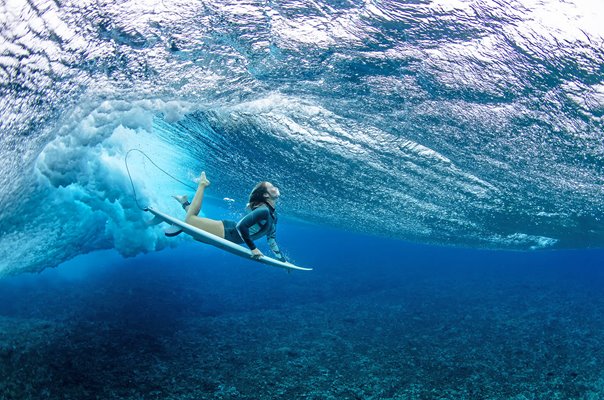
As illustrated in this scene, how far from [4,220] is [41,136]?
3.47 meters

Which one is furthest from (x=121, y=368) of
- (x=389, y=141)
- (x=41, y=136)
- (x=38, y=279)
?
(x=38, y=279)

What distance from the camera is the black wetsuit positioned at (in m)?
5.18

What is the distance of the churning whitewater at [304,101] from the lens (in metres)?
5.09

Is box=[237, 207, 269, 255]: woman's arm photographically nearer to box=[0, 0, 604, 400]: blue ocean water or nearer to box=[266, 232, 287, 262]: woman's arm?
box=[266, 232, 287, 262]: woman's arm

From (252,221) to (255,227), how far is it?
56 cm

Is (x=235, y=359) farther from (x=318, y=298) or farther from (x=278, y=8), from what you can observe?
(x=318, y=298)

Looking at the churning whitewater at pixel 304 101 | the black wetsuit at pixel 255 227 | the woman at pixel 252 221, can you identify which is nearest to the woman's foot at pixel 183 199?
the woman at pixel 252 221

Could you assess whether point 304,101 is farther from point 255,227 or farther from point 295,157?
point 295,157

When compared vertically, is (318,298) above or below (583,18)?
below

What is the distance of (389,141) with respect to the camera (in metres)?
10.9

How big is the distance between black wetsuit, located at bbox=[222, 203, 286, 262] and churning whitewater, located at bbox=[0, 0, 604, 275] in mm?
3317

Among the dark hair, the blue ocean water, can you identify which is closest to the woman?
the dark hair

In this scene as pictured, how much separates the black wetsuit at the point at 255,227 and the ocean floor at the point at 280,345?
2937 millimetres

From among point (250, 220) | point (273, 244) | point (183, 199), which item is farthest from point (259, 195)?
point (183, 199)
